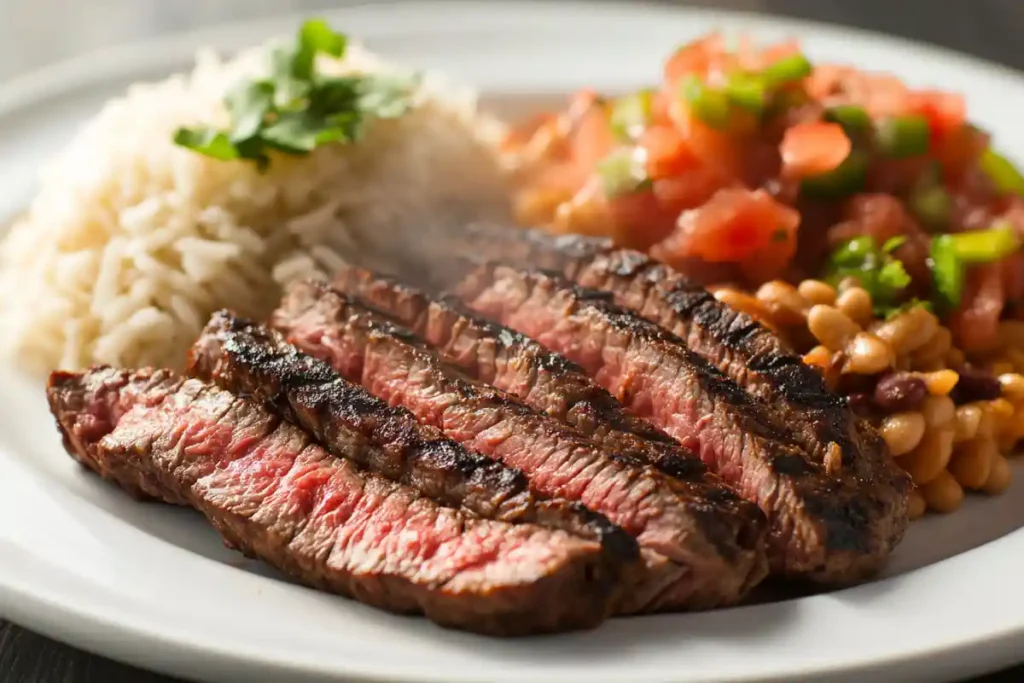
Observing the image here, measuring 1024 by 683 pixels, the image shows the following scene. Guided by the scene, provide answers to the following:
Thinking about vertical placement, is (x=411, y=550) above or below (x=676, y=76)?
below

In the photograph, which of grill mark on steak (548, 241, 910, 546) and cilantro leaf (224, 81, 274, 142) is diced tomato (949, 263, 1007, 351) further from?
cilantro leaf (224, 81, 274, 142)

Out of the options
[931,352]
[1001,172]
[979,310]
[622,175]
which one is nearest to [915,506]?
[931,352]

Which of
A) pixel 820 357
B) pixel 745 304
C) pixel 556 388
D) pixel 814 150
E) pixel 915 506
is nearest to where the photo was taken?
pixel 556 388

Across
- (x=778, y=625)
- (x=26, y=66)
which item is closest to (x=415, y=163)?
(x=778, y=625)

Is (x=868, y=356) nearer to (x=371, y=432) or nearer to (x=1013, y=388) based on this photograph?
(x=1013, y=388)

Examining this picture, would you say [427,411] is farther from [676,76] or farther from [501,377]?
[676,76]

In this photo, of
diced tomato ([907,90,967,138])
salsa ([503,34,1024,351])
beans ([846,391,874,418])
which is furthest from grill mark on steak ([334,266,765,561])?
diced tomato ([907,90,967,138])

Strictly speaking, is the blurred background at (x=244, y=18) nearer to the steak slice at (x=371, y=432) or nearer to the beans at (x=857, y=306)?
the beans at (x=857, y=306)

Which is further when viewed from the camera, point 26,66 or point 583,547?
point 26,66
